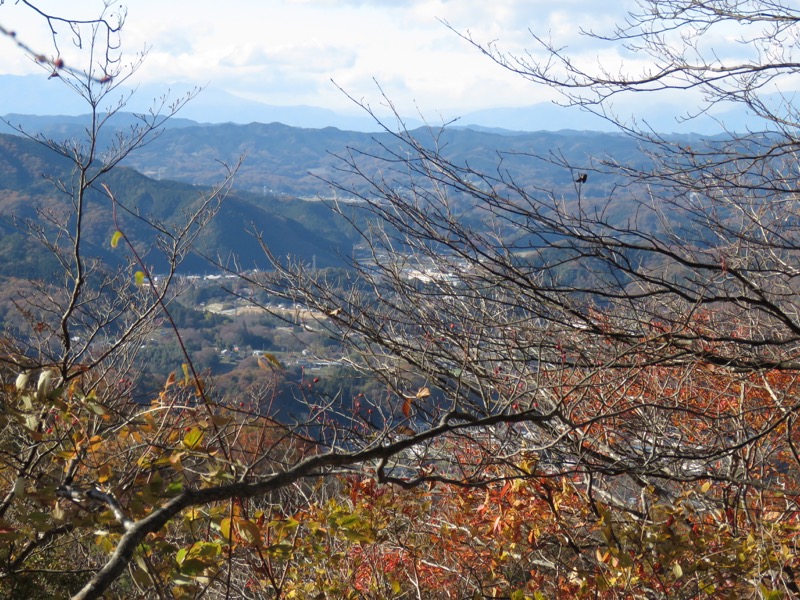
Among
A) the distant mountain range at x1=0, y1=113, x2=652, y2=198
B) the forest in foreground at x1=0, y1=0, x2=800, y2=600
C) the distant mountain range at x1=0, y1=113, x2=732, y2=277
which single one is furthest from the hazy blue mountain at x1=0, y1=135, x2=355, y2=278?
the forest in foreground at x1=0, y1=0, x2=800, y2=600

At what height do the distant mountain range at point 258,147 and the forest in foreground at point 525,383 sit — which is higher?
the distant mountain range at point 258,147

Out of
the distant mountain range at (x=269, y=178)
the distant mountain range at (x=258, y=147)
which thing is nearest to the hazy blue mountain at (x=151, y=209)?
the distant mountain range at (x=269, y=178)

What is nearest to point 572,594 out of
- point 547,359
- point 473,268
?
point 547,359

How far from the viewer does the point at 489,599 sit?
286 centimetres

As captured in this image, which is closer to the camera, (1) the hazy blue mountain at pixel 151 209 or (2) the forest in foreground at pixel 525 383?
(2) the forest in foreground at pixel 525 383

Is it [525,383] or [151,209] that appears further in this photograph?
[151,209]

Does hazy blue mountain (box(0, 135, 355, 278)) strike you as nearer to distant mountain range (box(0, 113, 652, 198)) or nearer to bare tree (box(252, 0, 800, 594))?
distant mountain range (box(0, 113, 652, 198))

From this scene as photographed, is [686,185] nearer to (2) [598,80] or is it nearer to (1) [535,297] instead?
(2) [598,80]

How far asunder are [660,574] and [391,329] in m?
1.98

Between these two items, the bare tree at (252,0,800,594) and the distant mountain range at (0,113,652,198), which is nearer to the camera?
the bare tree at (252,0,800,594)

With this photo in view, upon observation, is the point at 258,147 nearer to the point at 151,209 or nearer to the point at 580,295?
the point at 151,209

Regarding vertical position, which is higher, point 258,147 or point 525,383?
point 258,147

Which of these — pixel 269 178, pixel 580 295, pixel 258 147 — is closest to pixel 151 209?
pixel 580 295

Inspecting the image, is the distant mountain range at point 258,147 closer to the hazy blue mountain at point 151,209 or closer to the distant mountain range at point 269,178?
the distant mountain range at point 269,178
